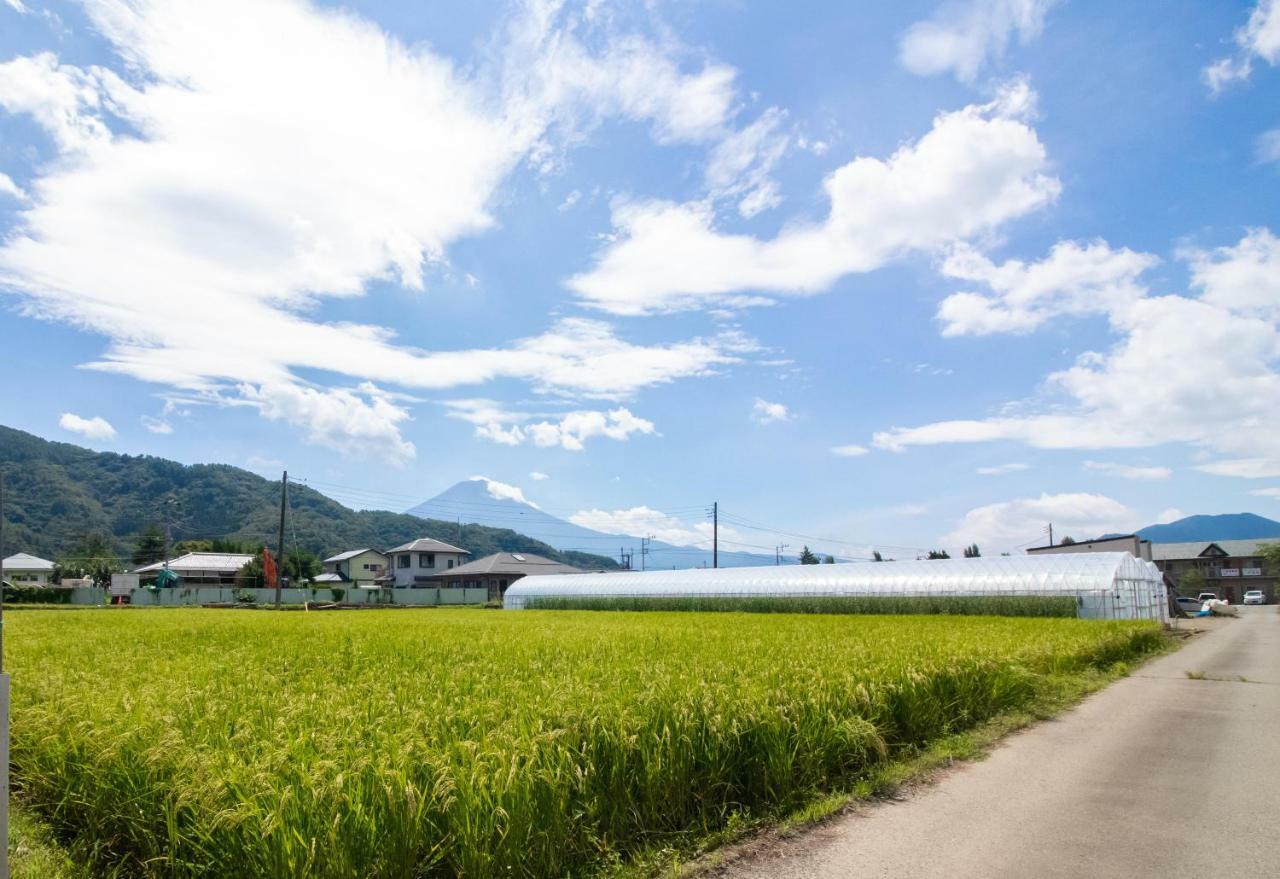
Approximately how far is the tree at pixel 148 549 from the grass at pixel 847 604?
61177 millimetres

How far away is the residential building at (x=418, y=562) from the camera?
89312 mm

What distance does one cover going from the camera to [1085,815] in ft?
22.4

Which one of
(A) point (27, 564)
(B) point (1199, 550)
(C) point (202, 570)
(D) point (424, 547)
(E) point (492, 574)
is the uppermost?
(D) point (424, 547)

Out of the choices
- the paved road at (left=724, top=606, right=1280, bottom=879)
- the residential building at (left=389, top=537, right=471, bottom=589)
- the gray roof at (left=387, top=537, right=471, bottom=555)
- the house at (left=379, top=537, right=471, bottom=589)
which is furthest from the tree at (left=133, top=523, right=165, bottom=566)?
the paved road at (left=724, top=606, right=1280, bottom=879)

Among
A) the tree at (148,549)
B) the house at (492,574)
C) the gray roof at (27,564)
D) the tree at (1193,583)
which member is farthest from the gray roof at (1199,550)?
the gray roof at (27,564)

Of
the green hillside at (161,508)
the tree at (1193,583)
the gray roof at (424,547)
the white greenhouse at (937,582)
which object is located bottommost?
the tree at (1193,583)

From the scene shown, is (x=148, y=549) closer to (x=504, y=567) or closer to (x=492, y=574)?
→ (x=492, y=574)

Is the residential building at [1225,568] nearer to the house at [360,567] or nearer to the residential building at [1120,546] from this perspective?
the residential building at [1120,546]

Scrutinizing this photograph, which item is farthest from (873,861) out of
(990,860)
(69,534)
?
(69,534)

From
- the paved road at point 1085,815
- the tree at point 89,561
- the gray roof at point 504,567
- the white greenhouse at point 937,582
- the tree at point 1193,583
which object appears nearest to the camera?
the paved road at point 1085,815

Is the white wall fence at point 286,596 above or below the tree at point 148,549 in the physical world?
below

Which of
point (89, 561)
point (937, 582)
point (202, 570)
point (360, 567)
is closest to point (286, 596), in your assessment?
point (202, 570)

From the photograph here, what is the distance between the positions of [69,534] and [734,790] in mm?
108570

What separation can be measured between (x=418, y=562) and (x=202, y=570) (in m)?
21.8
